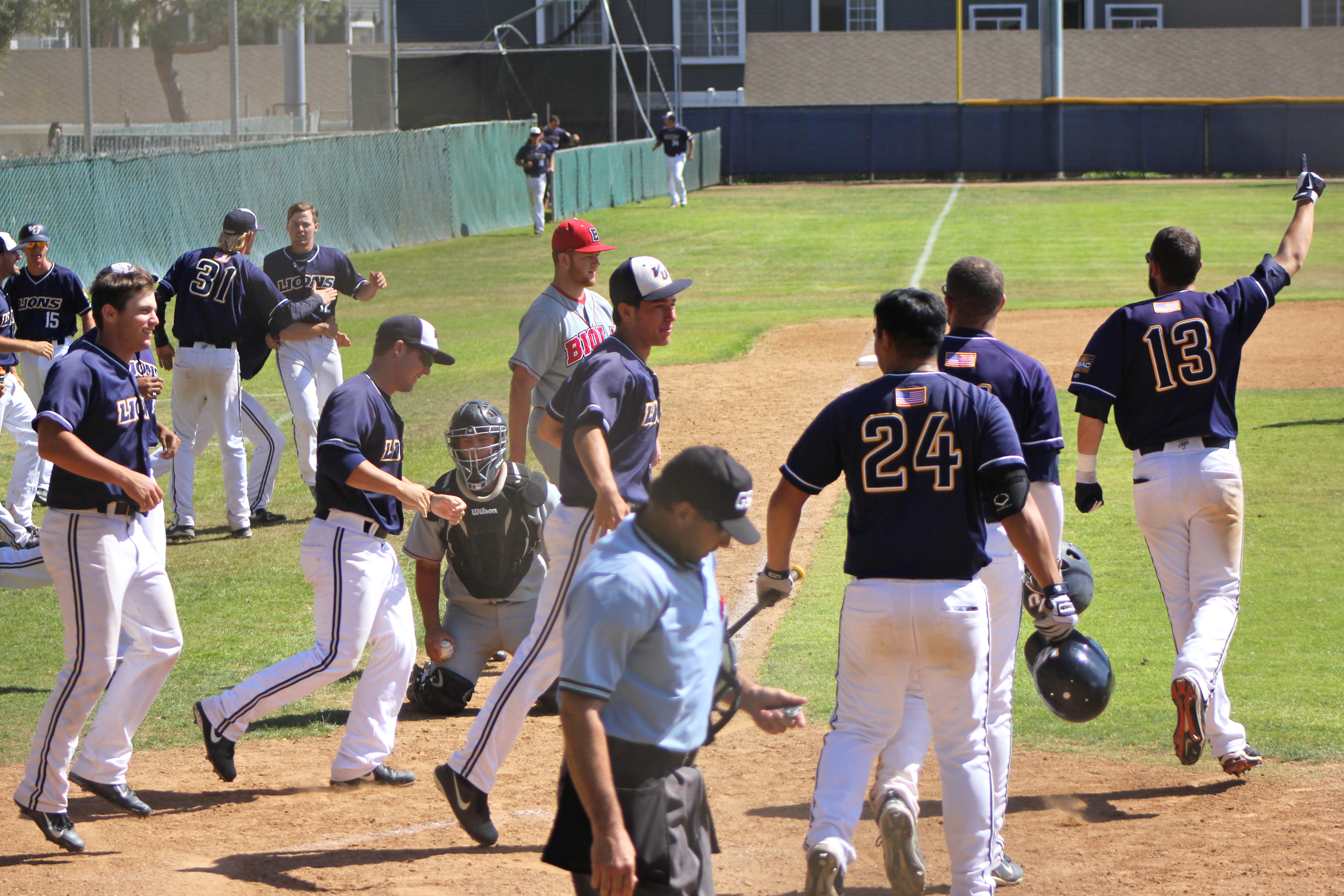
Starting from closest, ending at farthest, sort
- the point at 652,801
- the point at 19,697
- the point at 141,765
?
the point at 652,801 → the point at 141,765 → the point at 19,697

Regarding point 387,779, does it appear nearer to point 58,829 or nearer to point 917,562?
point 58,829

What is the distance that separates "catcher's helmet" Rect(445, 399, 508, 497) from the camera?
6434 mm

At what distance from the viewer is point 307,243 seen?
10.5 meters

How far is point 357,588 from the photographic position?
5664 mm

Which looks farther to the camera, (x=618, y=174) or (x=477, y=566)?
(x=618, y=174)

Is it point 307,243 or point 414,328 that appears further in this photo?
point 307,243

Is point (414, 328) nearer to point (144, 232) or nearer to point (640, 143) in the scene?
point (144, 232)

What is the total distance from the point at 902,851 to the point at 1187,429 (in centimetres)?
233

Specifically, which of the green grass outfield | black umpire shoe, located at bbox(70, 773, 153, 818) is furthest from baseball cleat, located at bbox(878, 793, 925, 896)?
black umpire shoe, located at bbox(70, 773, 153, 818)

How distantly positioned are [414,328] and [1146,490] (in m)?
3.16

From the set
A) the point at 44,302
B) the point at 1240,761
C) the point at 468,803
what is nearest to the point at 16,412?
the point at 44,302

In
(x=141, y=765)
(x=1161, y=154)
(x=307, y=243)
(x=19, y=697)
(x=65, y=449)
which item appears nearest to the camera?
(x=65, y=449)

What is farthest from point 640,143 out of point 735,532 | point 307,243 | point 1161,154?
point 735,532

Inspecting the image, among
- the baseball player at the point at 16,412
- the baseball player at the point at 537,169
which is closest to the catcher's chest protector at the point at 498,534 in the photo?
the baseball player at the point at 16,412
